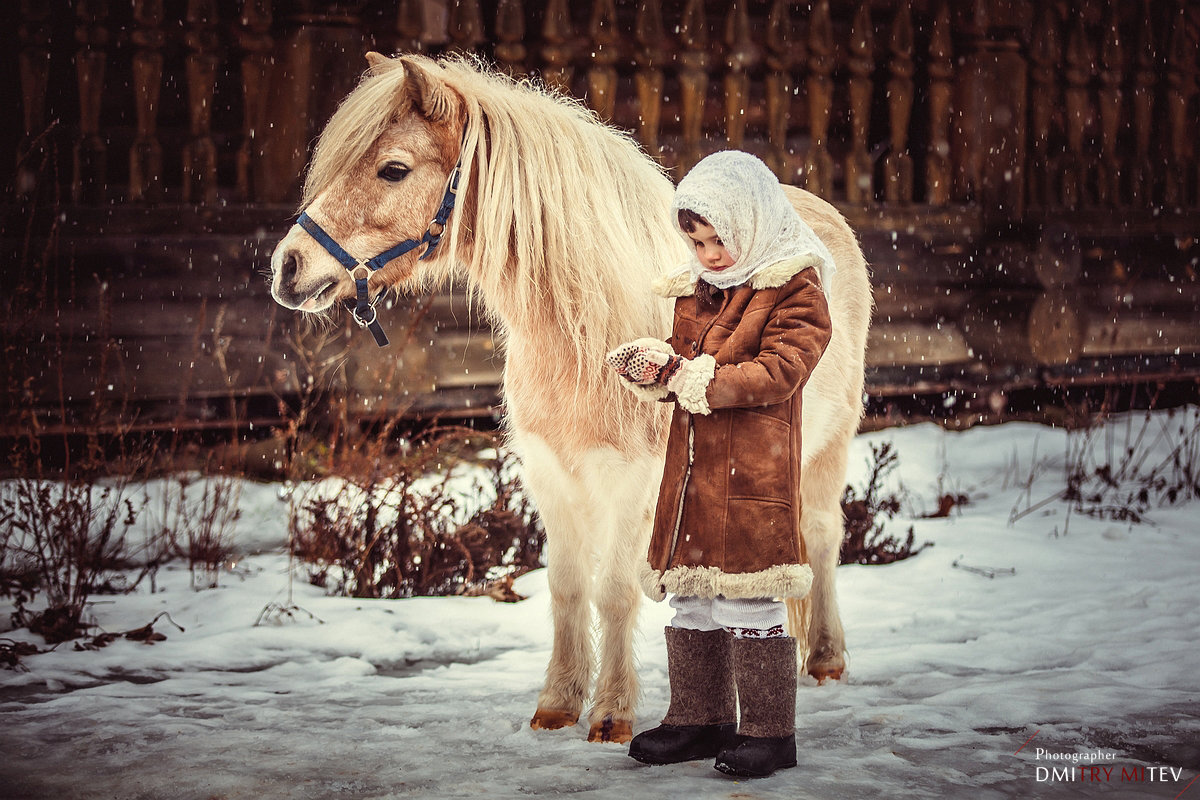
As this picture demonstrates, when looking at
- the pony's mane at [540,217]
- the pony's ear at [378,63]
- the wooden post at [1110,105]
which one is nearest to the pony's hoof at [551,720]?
the pony's mane at [540,217]

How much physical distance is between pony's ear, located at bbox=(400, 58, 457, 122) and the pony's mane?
5 centimetres

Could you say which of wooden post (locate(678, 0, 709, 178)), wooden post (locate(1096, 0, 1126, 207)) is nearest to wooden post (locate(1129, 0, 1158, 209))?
wooden post (locate(1096, 0, 1126, 207))

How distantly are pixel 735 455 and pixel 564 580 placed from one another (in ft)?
2.77

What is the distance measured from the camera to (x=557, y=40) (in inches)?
260

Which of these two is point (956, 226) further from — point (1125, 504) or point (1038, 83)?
point (1125, 504)

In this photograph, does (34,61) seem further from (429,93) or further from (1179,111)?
(1179,111)

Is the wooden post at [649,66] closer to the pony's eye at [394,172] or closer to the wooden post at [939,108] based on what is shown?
the wooden post at [939,108]

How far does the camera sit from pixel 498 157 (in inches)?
118

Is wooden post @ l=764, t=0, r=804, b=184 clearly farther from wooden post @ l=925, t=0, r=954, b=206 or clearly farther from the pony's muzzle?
the pony's muzzle

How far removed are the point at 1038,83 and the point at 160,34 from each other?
621 cm

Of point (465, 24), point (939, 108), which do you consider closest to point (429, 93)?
point (465, 24)

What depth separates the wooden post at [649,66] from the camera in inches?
264

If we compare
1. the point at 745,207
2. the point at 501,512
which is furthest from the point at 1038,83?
the point at 745,207

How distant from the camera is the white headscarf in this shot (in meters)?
2.64
